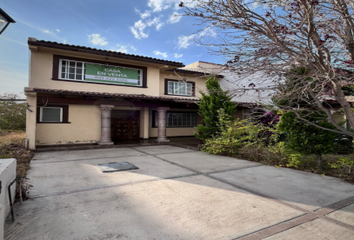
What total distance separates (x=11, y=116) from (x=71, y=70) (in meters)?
7.04

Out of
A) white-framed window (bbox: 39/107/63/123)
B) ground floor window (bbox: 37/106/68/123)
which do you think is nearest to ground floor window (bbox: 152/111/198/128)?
ground floor window (bbox: 37/106/68/123)

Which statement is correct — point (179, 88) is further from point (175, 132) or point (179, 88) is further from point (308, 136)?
point (308, 136)

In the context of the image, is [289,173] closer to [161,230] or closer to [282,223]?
[282,223]

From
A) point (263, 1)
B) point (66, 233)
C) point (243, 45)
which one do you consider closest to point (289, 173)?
Result: point (243, 45)

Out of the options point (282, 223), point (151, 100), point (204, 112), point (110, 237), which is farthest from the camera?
point (151, 100)

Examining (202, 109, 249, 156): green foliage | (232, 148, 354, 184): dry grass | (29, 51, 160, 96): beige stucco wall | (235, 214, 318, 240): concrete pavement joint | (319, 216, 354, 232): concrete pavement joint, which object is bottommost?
(235, 214, 318, 240): concrete pavement joint

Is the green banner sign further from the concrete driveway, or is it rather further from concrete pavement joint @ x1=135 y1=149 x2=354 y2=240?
concrete pavement joint @ x1=135 y1=149 x2=354 y2=240

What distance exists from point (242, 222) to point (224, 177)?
2.38 m

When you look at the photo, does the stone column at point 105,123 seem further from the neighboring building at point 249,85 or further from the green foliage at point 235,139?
the neighboring building at point 249,85

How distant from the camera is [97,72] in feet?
37.0

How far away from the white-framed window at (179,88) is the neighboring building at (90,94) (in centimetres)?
36

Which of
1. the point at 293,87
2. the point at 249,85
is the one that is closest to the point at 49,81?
the point at 249,85

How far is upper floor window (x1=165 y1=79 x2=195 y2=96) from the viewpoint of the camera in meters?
14.1

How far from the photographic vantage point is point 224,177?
17.7 ft
